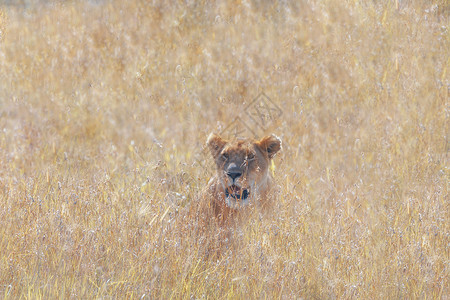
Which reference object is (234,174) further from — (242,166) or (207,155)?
(207,155)

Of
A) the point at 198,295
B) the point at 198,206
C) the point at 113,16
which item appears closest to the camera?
the point at 198,295

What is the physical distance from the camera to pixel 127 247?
427cm

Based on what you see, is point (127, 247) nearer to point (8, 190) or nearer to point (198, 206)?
point (198, 206)

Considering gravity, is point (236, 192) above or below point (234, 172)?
below

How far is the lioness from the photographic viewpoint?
519 centimetres

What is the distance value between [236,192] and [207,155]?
4.36 feet

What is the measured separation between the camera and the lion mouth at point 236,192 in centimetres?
518

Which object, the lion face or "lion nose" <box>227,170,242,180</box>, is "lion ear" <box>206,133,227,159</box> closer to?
the lion face

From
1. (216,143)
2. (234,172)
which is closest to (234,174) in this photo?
(234,172)

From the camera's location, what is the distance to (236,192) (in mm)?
5230

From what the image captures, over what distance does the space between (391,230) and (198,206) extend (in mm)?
1656

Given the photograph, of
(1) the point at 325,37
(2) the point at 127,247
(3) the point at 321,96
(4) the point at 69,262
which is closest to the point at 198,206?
(2) the point at 127,247

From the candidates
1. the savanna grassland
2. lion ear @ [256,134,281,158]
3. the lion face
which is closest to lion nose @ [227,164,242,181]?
the lion face

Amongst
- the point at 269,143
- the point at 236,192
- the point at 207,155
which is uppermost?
the point at 269,143
